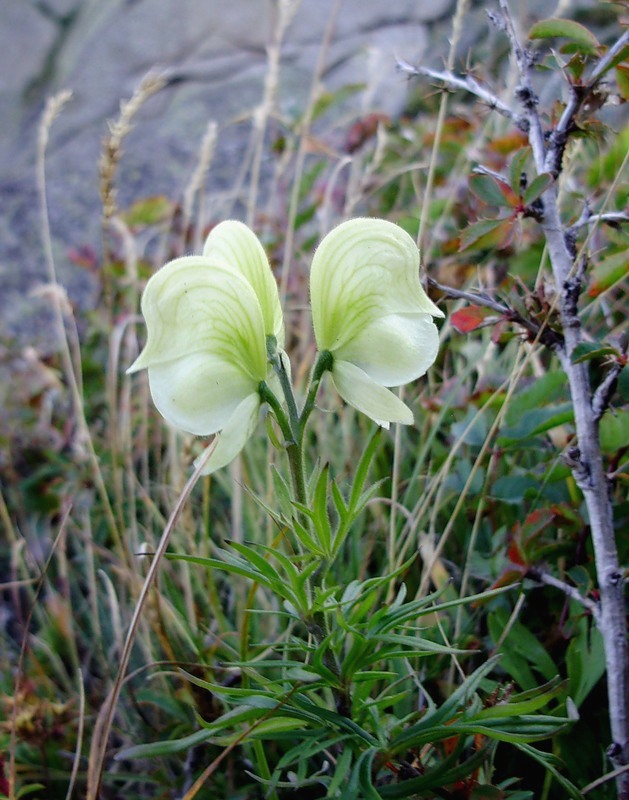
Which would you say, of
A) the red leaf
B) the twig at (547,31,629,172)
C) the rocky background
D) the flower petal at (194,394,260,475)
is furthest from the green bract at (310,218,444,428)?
the rocky background

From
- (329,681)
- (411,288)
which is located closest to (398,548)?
(329,681)

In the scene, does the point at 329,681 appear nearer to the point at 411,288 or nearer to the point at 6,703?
the point at 411,288

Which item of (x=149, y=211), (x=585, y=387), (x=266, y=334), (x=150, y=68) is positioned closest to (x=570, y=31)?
(x=585, y=387)

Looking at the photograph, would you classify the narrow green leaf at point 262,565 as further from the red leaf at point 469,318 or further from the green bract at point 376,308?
the red leaf at point 469,318

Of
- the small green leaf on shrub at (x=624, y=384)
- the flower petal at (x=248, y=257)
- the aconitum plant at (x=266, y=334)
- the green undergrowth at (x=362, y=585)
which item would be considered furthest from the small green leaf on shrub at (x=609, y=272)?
the flower petal at (x=248, y=257)

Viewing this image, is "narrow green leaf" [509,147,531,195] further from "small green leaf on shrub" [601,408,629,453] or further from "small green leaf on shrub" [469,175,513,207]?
"small green leaf on shrub" [601,408,629,453]

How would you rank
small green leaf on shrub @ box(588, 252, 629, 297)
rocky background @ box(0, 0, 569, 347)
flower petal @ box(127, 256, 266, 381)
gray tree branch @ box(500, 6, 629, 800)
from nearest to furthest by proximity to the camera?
flower petal @ box(127, 256, 266, 381) < gray tree branch @ box(500, 6, 629, 800) < small green leaf on shrub @ box(588, 252, 629, 297) < rocky background @ box(0, 0, 569, 347)
